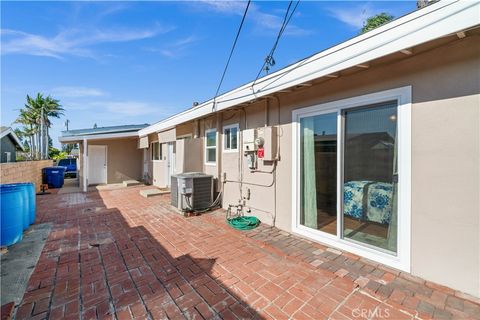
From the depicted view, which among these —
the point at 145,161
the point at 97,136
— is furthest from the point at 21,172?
the point at 145,161

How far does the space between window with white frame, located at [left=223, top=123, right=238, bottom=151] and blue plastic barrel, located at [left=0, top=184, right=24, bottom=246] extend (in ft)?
15.6

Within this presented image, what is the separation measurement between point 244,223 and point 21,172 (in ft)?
32.3

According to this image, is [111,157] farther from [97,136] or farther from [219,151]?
[219,151]

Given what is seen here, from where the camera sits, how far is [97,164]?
42.2 feet

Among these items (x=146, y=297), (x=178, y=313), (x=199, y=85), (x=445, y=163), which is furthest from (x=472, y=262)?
(x=199, y=85)

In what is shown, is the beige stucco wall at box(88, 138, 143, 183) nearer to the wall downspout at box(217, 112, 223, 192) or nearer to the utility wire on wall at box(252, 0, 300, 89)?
the wall downspout at box(217, 112, 223, 192)

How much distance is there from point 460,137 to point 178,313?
147 inches

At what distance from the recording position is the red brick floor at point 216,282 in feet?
7.16

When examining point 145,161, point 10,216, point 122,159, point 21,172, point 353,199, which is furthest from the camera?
point 145,161

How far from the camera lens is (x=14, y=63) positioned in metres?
5.91

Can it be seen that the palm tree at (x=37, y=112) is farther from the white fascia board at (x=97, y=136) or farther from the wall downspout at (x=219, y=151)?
the wall downspout at (x=219, y=151)

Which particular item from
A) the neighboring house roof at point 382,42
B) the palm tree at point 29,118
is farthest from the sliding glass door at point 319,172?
the palm tree at point 29,118

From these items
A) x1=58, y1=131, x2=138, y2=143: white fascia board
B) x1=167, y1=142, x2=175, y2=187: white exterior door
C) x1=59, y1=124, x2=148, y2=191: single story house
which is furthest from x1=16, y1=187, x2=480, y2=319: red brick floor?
x1=59, y1=124, x2=148, y2=191: single story house

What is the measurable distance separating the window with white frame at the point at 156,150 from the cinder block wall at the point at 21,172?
5431 millimetres
